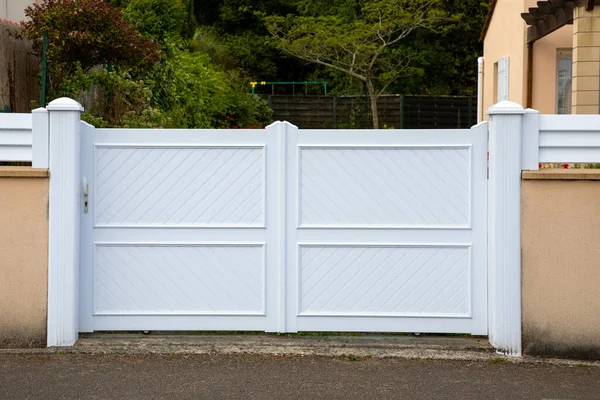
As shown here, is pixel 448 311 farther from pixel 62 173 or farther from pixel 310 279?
pixel 62 173

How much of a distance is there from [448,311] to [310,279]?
3.43 feet

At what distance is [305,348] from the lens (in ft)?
22.1

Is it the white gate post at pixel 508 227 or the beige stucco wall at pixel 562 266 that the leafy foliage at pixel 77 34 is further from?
the beige stucco wall at pixel 562 266

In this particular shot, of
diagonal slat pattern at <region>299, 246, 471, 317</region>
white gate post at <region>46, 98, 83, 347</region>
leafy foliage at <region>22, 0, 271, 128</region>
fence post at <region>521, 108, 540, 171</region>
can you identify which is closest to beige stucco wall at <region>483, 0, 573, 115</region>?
leafy foliage at <region>22, 0, 271, 128</region>

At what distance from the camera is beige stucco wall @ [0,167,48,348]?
6.78 meters

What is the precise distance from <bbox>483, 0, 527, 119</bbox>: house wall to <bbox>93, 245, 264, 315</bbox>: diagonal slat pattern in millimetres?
10025

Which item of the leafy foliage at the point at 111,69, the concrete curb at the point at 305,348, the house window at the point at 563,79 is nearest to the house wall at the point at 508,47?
the house window at the point at 563,79

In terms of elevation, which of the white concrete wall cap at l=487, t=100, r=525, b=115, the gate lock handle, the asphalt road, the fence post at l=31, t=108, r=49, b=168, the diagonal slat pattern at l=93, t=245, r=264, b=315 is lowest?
the asphalt road

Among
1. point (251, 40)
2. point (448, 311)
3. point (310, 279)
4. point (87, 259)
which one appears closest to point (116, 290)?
point (87, 259)

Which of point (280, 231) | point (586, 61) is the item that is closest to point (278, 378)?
point (280, 231)

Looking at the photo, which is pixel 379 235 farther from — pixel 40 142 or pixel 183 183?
pixel 40 142

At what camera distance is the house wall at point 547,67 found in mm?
15602

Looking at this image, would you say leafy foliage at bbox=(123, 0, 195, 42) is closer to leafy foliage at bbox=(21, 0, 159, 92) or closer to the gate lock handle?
leafy foliage at bbox=(21, 0, 159, 92)

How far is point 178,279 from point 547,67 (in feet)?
34.2
